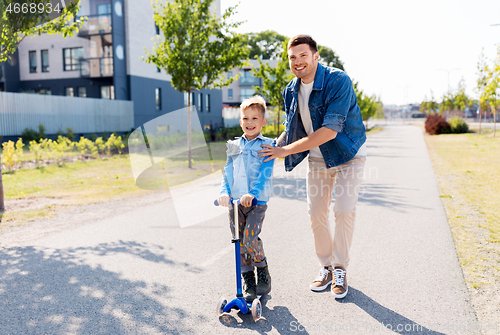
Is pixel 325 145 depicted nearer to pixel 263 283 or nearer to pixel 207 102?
pixel 263 283

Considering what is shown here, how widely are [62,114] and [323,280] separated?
76.4 feet

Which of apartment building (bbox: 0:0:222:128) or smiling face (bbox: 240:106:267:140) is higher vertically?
apartment building (bbox: 0:0:222:128)

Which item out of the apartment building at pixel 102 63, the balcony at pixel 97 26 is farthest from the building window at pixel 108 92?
the balcony at pixel 97 26

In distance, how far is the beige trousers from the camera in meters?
3.45

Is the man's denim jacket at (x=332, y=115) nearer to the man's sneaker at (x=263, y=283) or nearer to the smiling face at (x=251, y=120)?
the smiling face at (x=251, y=120)

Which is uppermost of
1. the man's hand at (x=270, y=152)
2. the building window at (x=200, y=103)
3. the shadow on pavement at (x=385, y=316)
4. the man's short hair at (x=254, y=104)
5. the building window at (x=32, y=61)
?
the building window at (x=32, y=61)

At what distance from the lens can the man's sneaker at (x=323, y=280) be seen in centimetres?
356

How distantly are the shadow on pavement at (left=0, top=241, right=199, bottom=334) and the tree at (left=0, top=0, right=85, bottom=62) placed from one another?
426cm

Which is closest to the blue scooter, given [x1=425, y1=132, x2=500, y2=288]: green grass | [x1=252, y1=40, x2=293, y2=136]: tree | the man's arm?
the man's arm

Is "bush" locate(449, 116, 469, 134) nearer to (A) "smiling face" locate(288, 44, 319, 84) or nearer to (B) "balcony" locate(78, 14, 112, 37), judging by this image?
(B) "balcony" locate(78, 14, 112, 37)

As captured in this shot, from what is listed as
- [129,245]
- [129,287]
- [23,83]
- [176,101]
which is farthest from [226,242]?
[23,83]

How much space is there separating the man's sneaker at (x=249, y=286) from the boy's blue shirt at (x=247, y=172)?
64cm

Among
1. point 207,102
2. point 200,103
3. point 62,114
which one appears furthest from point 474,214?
point 207,102

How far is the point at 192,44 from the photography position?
41.2 feet
